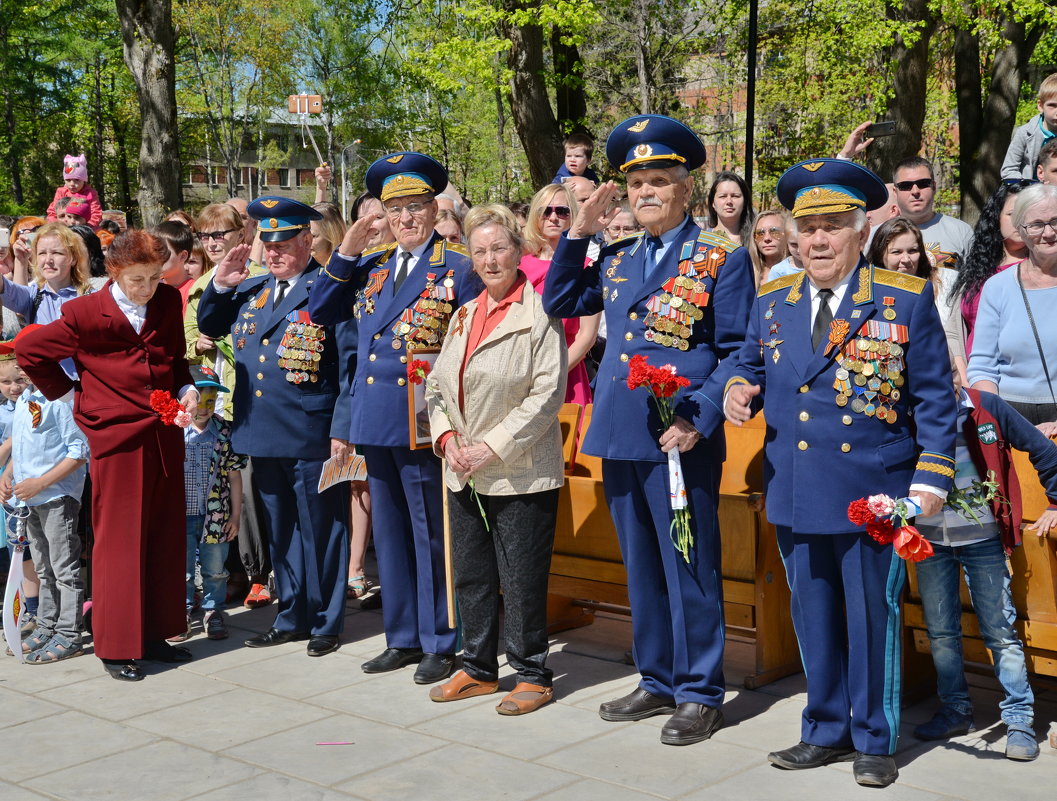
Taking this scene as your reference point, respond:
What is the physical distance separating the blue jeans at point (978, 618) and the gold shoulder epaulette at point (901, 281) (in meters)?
1.02

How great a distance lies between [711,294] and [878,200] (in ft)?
2.50

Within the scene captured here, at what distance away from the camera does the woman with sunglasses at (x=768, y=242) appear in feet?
24.2

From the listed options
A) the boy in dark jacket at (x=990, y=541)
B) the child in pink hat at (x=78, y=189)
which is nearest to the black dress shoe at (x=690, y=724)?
the boy in dark jacket at (x=990, y=541)

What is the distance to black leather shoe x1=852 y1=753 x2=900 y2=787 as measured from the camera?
14.2ft

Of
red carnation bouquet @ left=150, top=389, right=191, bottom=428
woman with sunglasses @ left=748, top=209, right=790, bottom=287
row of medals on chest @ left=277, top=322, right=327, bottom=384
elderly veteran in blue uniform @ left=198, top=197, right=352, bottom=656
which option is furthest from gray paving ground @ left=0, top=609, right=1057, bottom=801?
woman with sunglasses @ left=748, top=209, right=790, bottom=287

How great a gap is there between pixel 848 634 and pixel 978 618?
24.2 inches

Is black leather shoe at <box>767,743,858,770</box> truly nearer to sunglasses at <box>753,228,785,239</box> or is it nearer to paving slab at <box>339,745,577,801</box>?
paving slab at <box>339,745,577,801</box>

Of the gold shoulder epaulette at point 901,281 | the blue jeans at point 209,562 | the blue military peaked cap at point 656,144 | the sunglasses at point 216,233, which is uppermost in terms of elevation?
the blue military peaked cap at point 656,144

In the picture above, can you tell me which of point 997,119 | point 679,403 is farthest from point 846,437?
point 997,119

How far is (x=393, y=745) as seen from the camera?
4.90 meters

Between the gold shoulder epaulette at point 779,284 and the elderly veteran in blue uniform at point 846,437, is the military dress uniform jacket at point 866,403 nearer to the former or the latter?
the elderly veteran in blue uniform at point 846,437

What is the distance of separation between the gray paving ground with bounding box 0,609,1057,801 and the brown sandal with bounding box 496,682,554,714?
0.17 feet

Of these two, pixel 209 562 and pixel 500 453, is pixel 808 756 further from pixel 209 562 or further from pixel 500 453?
pixel 209 562

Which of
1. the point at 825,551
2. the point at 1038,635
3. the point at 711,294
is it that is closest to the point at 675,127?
the point at 711,294
